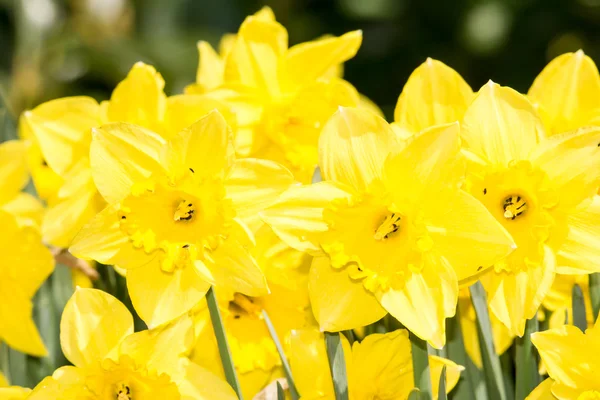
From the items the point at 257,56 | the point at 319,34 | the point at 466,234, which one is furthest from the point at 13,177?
the point at 319,34

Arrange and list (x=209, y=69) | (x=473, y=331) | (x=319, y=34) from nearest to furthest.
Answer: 1. (x=473, y=331)
2. (x=209, y=69)
3. (x=319, y=34)

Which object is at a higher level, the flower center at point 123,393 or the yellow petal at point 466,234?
the yellow petal at point 466,234

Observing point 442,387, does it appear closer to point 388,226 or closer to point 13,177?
point 388,226

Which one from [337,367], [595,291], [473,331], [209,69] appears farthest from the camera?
[209,69]

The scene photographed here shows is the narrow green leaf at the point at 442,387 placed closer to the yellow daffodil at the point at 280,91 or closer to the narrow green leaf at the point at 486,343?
the narrow green leaf at the point at 486,343

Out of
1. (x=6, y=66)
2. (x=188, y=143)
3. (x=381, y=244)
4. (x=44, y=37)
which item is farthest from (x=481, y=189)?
(x=6, y=66)

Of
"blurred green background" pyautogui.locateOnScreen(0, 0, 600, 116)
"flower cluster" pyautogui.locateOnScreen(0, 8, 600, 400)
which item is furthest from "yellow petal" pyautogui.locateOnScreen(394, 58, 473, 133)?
"blurred green background" pyautogui.locateOnScreen(0, 0, 600, 116)

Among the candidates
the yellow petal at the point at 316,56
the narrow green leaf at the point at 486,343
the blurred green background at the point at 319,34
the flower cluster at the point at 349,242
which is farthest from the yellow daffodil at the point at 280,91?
the blurred green background at the point at 319,34
